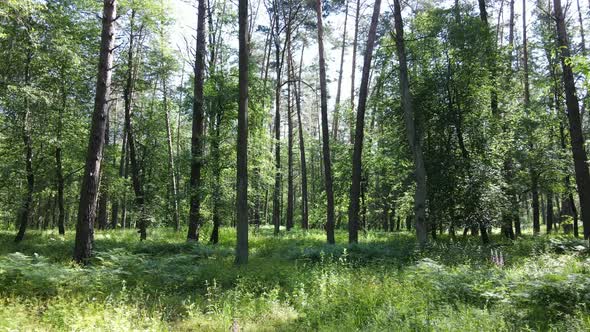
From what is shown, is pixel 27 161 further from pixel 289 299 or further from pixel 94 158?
pixel 289 299

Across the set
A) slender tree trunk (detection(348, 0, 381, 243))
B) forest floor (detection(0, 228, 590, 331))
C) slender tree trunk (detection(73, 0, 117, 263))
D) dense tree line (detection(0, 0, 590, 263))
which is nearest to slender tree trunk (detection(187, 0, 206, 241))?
dense tree line (detection(0, 0, 590, 263))

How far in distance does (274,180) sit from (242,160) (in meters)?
5.78

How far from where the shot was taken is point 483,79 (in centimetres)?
1502

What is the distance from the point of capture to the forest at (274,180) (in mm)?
5754

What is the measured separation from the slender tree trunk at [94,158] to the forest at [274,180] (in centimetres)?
4

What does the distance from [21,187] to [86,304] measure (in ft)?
49.9

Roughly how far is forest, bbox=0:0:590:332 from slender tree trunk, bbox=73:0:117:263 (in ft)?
0.15

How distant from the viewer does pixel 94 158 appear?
881 cm

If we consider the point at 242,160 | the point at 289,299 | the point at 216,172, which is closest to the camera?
the point at 289,299

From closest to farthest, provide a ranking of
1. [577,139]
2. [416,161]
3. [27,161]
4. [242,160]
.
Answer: [242,160] < [416,161] < [577,139] < [27,161]

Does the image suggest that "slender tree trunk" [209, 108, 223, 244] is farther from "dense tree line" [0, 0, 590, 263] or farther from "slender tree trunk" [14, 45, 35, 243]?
"slender tree trunk" [14, 45, 35, 243]

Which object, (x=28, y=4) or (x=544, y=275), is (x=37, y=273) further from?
(x=544, y=275)

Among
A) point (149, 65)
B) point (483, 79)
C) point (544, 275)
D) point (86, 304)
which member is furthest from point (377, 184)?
point (86, 304)

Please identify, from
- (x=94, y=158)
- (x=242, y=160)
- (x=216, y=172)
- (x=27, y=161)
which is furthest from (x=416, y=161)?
(x=27, y=161)
